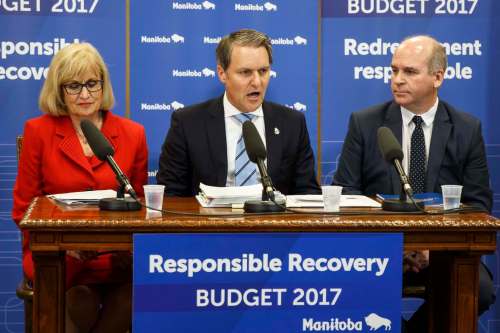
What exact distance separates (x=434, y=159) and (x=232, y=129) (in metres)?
1.04

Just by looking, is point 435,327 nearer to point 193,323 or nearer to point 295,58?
point 193,323

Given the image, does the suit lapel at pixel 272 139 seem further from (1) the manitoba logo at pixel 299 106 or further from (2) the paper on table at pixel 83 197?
(2) the paper on table at pixel 83 197

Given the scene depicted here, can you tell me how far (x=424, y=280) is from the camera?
3996 mm

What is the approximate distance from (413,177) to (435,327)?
919mm

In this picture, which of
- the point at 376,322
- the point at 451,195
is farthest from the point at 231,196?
the point at 451,195

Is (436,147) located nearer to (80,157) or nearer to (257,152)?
(257,152)

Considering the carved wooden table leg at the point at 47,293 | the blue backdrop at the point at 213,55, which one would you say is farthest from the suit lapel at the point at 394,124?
the carved wooden table leg at the point at 47,293

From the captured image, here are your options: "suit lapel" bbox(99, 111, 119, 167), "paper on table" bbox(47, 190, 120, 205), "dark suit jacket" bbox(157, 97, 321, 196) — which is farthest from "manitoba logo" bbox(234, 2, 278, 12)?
"paper on table" bbox(47, 190, 120, 205)

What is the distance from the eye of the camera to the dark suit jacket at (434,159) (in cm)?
421

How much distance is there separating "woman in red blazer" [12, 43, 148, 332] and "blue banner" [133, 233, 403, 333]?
0.92 metres

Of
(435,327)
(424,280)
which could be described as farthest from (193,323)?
(424,280)

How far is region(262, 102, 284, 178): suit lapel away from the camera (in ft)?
13.9

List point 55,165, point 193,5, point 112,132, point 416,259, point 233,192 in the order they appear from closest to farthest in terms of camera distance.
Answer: point 233,192 < point 416,259 < point 55,165 < point 112,132 < point 193,5

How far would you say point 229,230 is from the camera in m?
2.96
